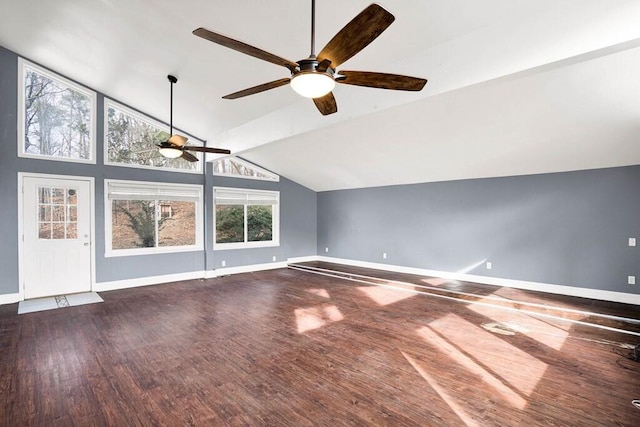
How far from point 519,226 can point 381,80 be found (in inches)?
190

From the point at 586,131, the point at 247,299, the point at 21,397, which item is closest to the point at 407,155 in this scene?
the point at 586,131

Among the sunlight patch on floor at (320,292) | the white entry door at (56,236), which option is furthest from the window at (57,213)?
the sunlight patch on floor at (320,292)

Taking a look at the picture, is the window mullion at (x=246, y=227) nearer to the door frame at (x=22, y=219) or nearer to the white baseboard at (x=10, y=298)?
the door frame at (x=22, y=219)

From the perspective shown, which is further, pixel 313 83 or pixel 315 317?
pixel 315 317

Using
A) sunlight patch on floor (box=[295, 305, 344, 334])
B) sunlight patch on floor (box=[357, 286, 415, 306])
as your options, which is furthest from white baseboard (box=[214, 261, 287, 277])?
sunlight patch on floor (box=[295, 305, 344, 334])

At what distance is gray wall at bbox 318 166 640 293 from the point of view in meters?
4.91

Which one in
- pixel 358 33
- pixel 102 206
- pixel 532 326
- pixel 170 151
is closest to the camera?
pixel 358 33

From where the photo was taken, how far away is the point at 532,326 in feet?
12.8

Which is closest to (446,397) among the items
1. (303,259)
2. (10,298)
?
(10,298)

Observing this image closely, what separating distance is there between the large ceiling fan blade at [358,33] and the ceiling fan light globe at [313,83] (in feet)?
0.33

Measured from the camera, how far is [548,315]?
4.28 m

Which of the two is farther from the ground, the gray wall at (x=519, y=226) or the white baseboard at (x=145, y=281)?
the gray wall at (x=519, y=226)

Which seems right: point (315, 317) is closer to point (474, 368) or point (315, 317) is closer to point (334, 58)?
point (474, 368)

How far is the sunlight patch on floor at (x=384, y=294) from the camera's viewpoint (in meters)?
5.14
